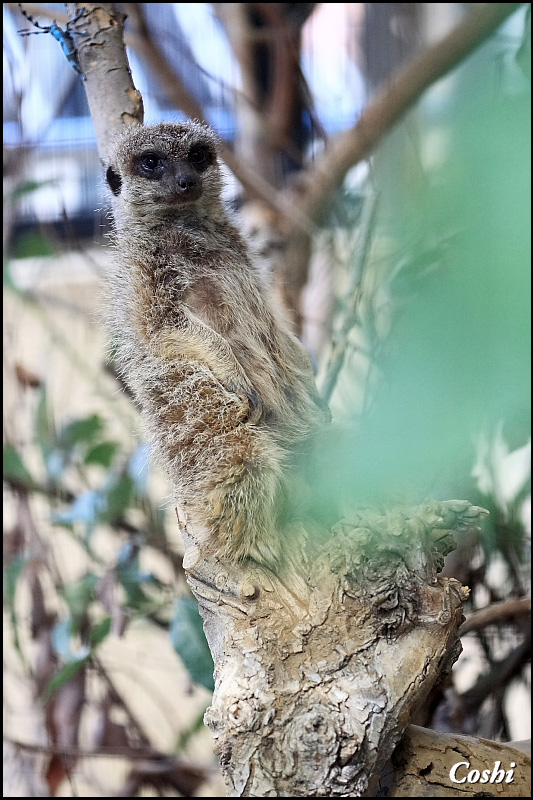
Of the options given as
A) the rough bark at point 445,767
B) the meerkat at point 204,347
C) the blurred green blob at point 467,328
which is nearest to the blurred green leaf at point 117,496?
the meerkat at point 204,347

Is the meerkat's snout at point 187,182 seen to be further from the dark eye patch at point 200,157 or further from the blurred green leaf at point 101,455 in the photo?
the blurred green leaf at point 101,455

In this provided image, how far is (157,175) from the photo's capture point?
154 cm

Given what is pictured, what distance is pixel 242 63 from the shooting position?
3.03m

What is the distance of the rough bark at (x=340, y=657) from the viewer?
0.87m

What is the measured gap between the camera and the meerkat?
1.13 meters

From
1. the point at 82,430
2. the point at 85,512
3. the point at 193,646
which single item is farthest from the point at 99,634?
the point at 82,430

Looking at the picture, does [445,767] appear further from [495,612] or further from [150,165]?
[150,165]

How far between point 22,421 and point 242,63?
176cm

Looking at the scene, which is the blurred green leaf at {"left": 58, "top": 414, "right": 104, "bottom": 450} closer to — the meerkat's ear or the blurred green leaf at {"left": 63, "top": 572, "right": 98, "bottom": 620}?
the blurred green leaf at {"left": 63, "top": 572, "right": 98, "bottom": 620}

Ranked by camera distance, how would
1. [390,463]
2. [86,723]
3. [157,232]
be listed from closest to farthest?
[390,463] < [157,232] < [86,723]

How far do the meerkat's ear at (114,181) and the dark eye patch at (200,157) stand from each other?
0.54 ft

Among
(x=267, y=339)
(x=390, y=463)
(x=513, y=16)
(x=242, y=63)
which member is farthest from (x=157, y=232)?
(x=242, y=63)

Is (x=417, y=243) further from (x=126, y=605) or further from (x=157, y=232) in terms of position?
(x=126, y=605)

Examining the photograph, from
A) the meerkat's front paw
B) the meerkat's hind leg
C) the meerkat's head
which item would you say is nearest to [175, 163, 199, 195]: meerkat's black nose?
the meerkat's head
